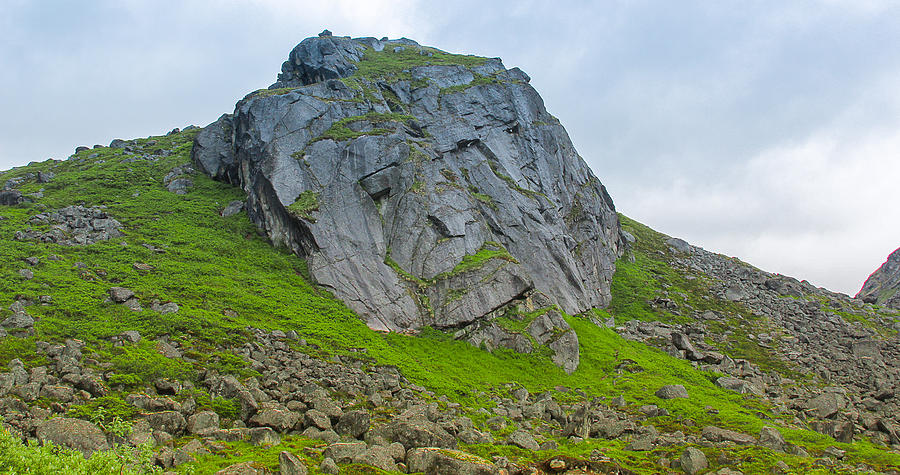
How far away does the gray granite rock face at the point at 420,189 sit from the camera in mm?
36125

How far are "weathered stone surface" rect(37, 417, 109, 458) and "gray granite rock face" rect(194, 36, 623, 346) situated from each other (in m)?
19.7

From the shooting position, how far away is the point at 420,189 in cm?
4184

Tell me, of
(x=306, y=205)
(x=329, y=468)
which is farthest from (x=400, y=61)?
(x=329, y=468)

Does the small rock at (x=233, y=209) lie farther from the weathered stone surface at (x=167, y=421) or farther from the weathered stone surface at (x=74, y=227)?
the weathered stone surface at (x=167, y=421)

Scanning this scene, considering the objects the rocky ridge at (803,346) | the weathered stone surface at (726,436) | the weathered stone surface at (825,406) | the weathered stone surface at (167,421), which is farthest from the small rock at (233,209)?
the weathered stone surface at (825,406)

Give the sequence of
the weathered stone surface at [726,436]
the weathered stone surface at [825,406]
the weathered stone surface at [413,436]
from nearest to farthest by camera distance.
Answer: the weathered stone surface at [413,436]
the weathered stone surface at [726,436]
the weathered stone surface at [825,406]

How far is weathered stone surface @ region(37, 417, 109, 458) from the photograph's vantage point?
13.1 m

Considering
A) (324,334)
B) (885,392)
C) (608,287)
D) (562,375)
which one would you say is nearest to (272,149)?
(324,334)

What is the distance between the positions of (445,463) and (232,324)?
16.9 meters

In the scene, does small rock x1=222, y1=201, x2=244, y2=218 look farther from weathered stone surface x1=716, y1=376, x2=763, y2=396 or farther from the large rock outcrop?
the large rock outcrop

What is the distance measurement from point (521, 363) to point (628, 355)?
10.3 m

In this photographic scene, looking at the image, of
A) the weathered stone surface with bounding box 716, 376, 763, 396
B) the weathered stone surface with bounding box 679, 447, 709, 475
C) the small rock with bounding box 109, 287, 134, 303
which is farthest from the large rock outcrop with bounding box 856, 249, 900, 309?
the small rock with bounding box 109, 287, 134, 303

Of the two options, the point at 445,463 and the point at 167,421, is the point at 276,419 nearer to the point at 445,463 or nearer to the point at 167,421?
the point at 167,421

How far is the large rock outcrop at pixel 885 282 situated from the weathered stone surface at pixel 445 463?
286ft
